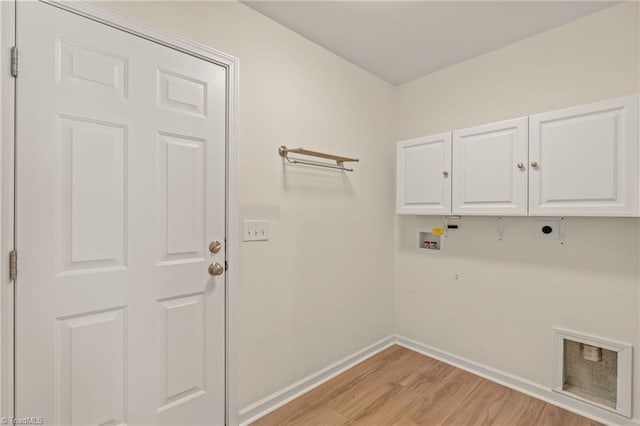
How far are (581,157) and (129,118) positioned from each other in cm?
236

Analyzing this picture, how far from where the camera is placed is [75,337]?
4.22 ft

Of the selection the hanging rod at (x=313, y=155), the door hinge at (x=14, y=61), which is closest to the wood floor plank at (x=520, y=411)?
the hanging rod at (x=313, y=155)

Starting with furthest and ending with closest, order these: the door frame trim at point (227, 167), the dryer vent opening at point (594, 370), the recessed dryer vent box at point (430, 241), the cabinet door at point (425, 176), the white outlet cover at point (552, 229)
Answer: the recessed dryer vent box at point (430, 241) < the cabinet door at point (425, 176) < the white outlet cover at point (552, 229) < the dryer vent opening at point (594, 370) < the door frame trim at point (227, 167)

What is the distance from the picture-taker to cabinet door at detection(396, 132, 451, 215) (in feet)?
7.57

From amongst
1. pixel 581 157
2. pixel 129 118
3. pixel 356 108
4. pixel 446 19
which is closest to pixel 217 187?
pixel 129 118

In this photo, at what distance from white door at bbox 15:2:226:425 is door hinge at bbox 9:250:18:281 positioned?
0.02m

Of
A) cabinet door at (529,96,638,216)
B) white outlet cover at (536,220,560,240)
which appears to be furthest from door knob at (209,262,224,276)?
white outlet cover at (536,220,560,240)

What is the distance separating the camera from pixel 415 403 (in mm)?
2012

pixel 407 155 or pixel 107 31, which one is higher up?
pixel 107 31

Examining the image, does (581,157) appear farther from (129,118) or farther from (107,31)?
(107,31)

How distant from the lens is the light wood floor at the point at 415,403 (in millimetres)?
1856

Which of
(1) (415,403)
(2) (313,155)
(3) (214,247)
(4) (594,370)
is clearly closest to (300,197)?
(2) (313,155)

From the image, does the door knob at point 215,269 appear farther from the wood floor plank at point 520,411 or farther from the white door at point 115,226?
the wood floor plank at point 520,411

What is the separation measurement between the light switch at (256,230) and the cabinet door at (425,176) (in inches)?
47.3
